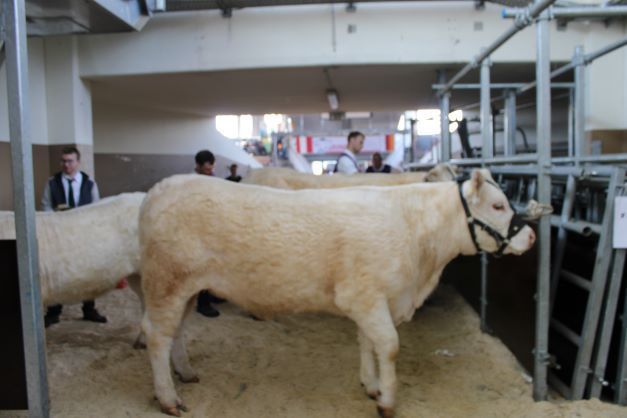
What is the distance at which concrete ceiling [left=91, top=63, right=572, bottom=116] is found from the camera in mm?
8859

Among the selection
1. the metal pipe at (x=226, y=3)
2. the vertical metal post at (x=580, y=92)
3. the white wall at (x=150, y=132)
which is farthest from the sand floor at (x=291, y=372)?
the white wall at (x=150, y=132)

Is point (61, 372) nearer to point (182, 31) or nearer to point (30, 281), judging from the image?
point (30, 281)

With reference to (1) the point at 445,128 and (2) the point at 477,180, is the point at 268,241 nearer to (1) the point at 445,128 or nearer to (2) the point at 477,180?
(2) the point at 477,180

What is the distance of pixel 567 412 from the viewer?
3547mm

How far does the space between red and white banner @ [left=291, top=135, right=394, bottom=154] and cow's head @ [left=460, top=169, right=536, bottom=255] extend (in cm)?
1455

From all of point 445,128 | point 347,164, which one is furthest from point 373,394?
point 445,128

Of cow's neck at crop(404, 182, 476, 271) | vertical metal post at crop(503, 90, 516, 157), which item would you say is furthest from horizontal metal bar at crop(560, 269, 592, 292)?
vertical metal post at crop(503, 90, 516, 157)

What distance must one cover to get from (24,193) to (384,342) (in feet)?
8.09

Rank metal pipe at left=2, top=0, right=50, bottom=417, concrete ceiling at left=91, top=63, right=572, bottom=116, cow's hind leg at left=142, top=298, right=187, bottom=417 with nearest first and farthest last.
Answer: metal pipe at left=2, top=0, right=50, bottom=417 < cow's hind leg at left=142, top=298, right=187, bottom=417 < concrete ceiling at left=91, top=63, right=572, bottom=116

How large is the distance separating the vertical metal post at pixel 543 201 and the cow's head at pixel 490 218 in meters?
0.13

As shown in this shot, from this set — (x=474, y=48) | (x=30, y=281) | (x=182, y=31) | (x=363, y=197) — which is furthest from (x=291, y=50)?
(x=30, y=281)

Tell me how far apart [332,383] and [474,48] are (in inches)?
228

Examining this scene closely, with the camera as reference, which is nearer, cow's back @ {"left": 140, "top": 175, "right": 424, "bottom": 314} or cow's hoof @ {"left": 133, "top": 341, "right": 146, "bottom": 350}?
cow's back @ {"left": 140, "top": 175, "right": 424, "bottom": 314}

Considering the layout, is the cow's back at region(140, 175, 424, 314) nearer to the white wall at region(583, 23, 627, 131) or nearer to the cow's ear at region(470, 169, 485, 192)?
the cow's ear at region(470, 169, 485, 192)
